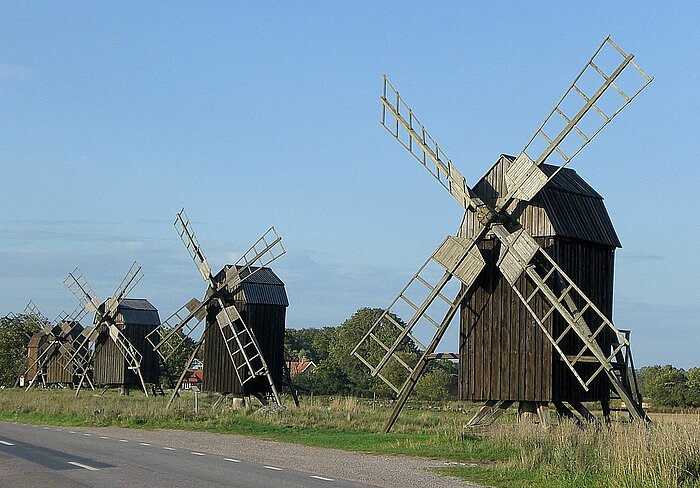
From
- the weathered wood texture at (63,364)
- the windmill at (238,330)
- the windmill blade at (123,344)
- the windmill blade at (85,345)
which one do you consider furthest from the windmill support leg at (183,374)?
the weathered wood texture at (63,364)

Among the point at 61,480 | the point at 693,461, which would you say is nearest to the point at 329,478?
the point at 61,480

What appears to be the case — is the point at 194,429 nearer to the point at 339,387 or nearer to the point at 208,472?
the point at 208,472

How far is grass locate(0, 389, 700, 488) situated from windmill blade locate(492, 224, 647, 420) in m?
1.92

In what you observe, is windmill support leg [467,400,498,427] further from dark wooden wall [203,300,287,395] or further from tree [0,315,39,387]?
tree [0,315,39,387]

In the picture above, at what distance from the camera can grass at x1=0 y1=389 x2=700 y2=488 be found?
16734 mm

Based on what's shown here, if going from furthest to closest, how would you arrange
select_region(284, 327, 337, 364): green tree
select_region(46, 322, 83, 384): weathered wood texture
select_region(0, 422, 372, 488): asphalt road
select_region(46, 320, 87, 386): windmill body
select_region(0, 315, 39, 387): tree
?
select_region(284, 327, 337, 364): green tree < select_region(0, 315, 39, 387): tree < select_region(46, 322, 83, 384): weathered wood texture < select_region(46, 320, 87, 386): windmill body < select_region(0, 422, 372, 488): asphalt road

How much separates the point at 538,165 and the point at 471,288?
4.60 m

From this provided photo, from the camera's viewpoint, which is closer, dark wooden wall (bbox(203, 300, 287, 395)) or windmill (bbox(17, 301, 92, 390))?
dark wooden wall (bbox(203, 300, 287, 395))

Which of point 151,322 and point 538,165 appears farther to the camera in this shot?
point 151,322

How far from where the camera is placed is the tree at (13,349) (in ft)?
323

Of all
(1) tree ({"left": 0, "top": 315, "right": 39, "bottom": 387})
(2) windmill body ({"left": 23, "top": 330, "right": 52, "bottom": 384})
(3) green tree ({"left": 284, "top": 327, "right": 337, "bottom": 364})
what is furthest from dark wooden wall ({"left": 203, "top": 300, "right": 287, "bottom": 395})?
(3) green tree ({"left": 284, "top": 327, "right": 337, "bottom": 364})

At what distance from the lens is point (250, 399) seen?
4612 centimetres

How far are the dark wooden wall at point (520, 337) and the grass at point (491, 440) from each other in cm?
150

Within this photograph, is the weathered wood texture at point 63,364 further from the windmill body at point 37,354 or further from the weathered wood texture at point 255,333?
the weathered wood texture at point 255,333
